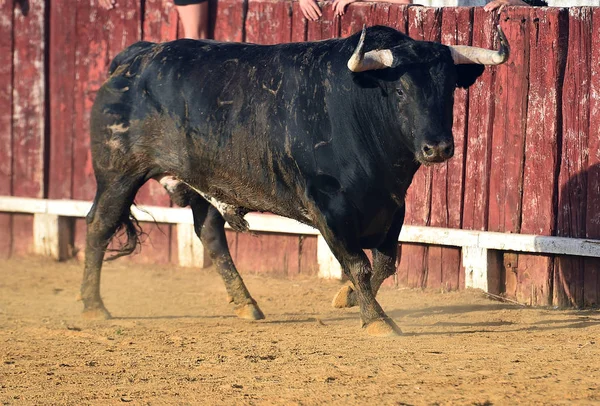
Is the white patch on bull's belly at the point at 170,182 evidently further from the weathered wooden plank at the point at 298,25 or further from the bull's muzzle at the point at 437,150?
the bull's muzzle at the point at 437,150

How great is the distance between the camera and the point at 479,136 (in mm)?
7977

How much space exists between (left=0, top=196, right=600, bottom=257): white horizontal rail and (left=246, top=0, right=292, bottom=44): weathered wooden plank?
1.43m

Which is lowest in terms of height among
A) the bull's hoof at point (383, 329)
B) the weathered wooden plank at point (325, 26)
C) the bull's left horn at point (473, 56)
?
the bull's hoof at point (383, 329)

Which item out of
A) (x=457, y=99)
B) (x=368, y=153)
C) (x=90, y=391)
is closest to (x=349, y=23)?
(x=457, y=99)

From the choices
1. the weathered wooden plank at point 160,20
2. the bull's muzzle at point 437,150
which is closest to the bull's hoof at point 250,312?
the bull's muzzle at point 437,150

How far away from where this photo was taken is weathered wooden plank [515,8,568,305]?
7590 millimetres

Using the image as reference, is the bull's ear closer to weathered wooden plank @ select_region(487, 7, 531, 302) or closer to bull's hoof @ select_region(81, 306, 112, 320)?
weathered wooden plank @ select_region(487, 7, 531, 302)

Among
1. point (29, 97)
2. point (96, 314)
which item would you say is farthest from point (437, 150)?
point (29, 97)

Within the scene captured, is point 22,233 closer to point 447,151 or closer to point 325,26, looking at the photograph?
point 325,26

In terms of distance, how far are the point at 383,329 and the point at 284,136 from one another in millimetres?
1314

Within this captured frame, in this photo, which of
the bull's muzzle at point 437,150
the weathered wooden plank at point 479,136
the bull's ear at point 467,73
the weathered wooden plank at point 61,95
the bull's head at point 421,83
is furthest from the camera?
the weathered wooden plank at point 61,95

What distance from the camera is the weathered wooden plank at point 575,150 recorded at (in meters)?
7.49

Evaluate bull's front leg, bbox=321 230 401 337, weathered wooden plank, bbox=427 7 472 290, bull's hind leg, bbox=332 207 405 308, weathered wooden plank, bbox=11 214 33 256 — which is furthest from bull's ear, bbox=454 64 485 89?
weathered wooden plank, bbox=11 214 33 256

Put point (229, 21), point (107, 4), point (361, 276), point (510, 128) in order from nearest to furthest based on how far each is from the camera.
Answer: point (361, 276)
point (510, 128)
point (229, 21)
point (107, 4)
